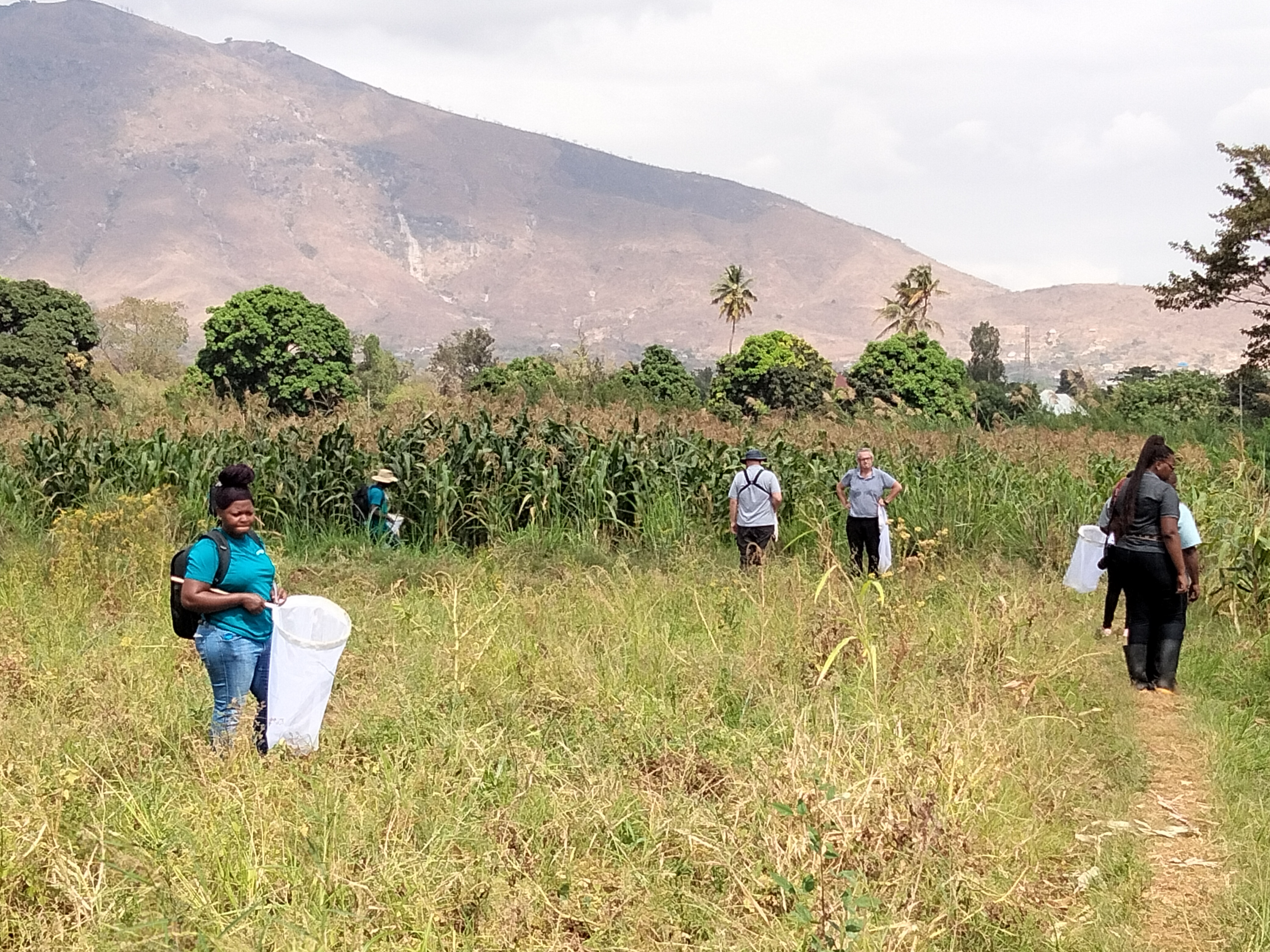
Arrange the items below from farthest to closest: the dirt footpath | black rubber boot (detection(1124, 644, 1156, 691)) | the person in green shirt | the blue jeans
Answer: the person in green shirt → black rubber boot (detection(1124, 644, 1156, 691)) → the blue jeans → the dirt footpath

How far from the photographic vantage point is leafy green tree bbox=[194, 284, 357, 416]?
6088cm

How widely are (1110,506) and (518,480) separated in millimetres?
7036

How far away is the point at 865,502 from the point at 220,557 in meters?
7.86

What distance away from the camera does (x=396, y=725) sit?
5.82 meters

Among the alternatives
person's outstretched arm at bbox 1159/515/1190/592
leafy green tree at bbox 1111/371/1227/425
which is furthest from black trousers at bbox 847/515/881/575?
leafy green tree at bbox 1111/371/1227/425

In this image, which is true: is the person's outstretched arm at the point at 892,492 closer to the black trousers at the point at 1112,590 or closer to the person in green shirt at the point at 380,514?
the black trousers at the point at 1112,590

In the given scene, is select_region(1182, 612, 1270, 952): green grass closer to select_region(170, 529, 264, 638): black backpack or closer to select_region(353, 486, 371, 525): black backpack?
select_region(170, 529, 264, 638): black backpack

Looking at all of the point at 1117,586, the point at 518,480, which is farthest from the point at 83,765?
the point at 518,480

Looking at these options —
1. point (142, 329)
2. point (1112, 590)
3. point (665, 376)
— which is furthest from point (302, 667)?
point (142, 329)

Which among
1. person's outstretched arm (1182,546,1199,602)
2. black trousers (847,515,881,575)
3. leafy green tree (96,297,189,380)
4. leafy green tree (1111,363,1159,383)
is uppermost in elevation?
leafy green tree (96,297,189,380)

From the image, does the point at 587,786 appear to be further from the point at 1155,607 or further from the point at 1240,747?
the point at 1155,607

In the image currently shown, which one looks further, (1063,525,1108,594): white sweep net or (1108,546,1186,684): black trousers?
(1063,525,1108,594): white sweep net

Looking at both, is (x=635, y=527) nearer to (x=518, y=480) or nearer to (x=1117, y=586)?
(x=518, y=480)

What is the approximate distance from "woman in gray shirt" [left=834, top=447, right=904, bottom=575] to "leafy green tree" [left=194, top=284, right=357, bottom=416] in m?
50.6
